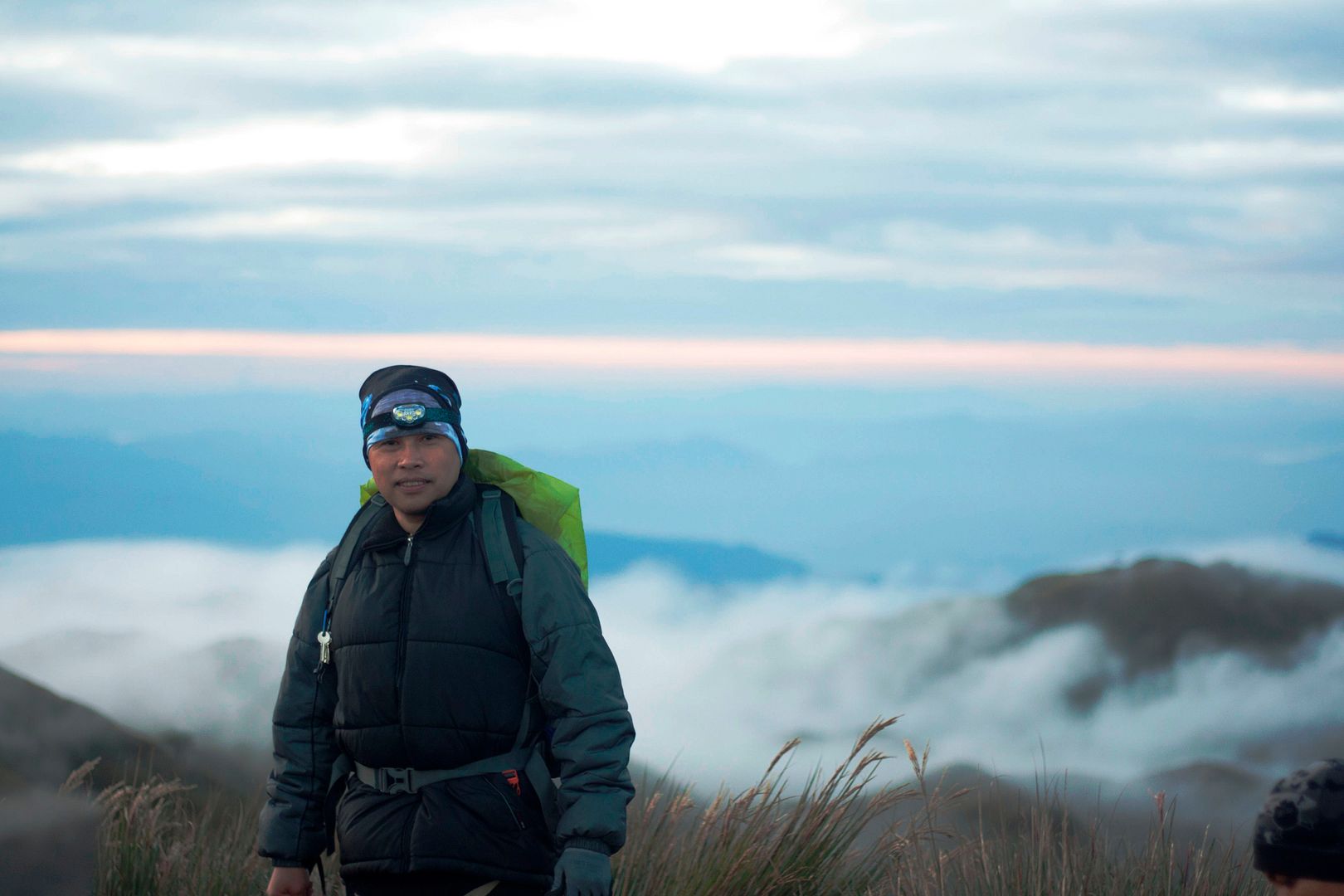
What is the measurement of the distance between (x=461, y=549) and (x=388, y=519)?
0.27 meters

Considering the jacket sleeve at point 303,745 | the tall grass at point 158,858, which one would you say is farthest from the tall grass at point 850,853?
the jacket sleeve at point 303,745

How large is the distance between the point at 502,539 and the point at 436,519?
198 mm

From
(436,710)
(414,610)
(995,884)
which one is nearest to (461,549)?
(414,610)

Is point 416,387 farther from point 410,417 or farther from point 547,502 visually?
point 547,502

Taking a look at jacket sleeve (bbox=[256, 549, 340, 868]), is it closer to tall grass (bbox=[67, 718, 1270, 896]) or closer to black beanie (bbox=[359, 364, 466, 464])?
black beanie (bbox=[359, 364, 466, 464])

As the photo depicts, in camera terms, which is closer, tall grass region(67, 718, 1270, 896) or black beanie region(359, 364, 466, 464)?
black beanie region(359, 364, 466, 464)

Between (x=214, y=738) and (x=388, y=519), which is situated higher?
(x=388, y=519)

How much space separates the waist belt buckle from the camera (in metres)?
3.58

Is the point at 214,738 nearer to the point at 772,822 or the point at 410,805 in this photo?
the point at 772,822

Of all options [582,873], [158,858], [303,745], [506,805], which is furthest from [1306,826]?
[158,858]

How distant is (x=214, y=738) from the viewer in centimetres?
1255

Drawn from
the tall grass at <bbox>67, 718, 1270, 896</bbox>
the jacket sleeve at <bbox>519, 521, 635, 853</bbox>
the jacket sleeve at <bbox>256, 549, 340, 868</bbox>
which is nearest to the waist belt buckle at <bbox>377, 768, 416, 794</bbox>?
the jacket sleeve at <bbox>256, 549, 340, 868</bbox>

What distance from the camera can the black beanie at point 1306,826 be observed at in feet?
9.07

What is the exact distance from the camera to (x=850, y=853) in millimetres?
5547
